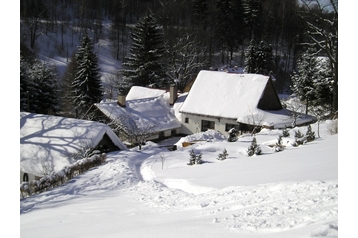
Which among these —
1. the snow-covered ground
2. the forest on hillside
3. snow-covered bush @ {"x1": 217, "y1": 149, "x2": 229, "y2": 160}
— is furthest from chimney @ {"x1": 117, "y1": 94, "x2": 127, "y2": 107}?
snow-covered bush @ {"x1": 217, "y1": 149, "x2": 229, "y2": 160}

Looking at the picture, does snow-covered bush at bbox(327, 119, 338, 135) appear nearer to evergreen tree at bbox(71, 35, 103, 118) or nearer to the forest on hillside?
the forest on hillside

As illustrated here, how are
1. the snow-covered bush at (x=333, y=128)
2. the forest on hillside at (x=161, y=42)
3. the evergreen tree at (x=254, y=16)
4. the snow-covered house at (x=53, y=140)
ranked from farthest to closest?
1. the evergreen tree at (x=254, y=16)
2. the forest on hillside at (x=161, y=42)
3. the snow-covered house at (x=53, y=140)
4. the snow-covered bush at (x=333, y=128)

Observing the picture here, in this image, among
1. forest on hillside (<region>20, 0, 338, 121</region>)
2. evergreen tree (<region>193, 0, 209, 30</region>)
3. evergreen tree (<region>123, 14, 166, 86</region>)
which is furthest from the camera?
evergreen tree (<region>193, 0, 209, 30</region>)

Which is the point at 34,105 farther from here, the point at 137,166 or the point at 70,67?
the point at 137,166

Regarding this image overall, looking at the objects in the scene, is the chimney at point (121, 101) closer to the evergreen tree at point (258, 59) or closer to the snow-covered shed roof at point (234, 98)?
the snow-covered shed roof at point (234, 98)

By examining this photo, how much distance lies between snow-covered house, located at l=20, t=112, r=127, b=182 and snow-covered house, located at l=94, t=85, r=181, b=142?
597 cm

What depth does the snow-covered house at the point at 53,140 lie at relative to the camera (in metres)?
12.0

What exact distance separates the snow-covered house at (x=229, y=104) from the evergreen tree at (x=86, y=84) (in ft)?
22.7

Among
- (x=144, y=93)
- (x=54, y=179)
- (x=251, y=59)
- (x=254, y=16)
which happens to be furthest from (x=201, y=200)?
(x=254, y=16)

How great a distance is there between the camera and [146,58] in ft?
102

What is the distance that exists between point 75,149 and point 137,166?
2857 millimetres

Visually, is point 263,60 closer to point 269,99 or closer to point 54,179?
point 269,99

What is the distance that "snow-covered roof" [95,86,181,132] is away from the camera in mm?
20859

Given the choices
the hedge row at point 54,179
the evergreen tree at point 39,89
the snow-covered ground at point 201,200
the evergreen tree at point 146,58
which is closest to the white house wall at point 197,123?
the evergreen tree at point 39,89
